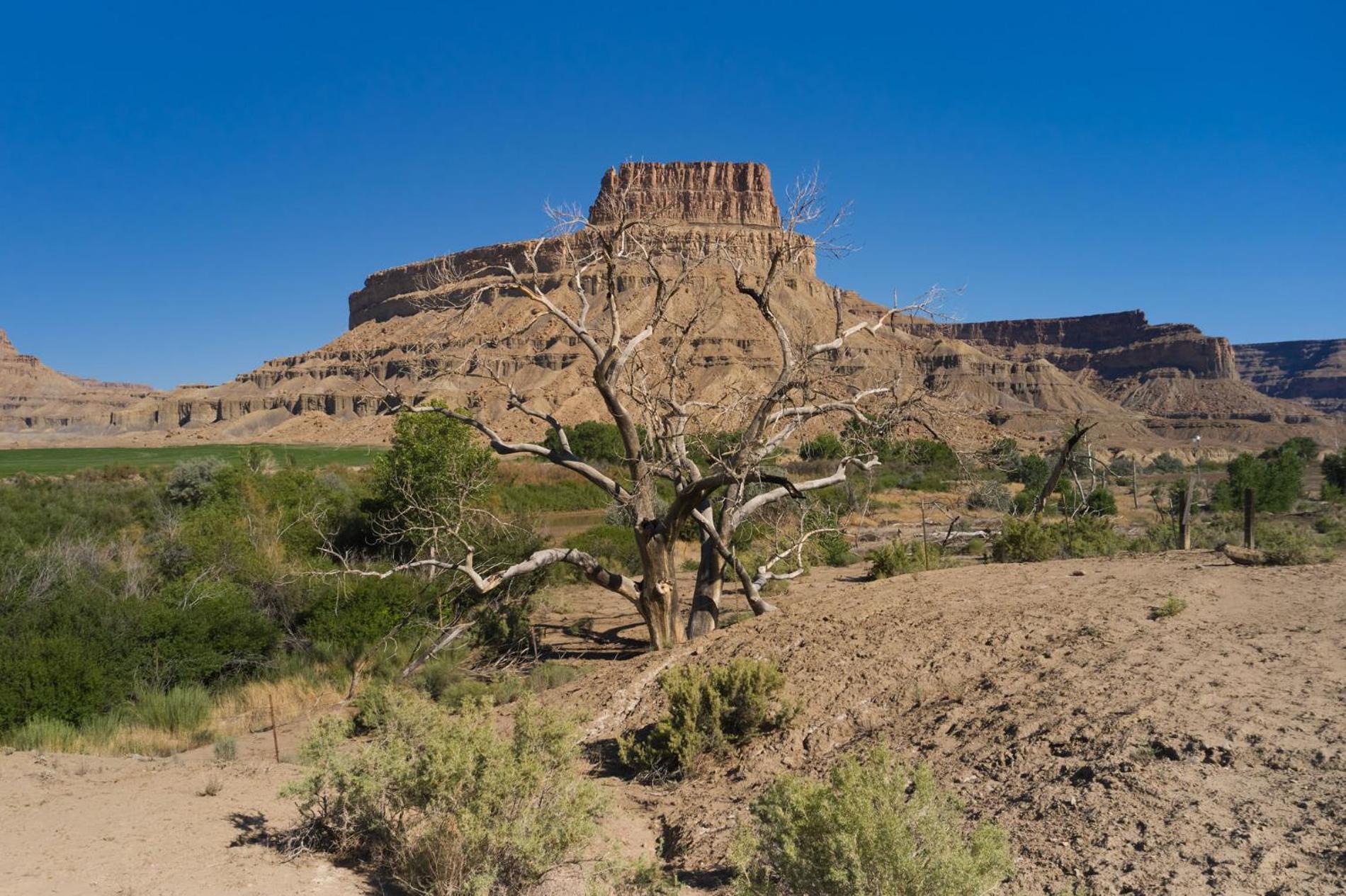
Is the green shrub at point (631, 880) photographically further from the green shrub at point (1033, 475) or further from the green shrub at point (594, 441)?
the green shrub at point (594, 441)

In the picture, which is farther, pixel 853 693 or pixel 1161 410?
pixel 1161 410

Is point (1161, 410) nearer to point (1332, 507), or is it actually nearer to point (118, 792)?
point (1332, 507)

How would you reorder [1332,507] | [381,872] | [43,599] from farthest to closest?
1. [1332,507]
2. [43,599]
3. [381,872]

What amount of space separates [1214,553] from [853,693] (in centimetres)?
741

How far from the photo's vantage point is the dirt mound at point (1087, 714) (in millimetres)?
5020

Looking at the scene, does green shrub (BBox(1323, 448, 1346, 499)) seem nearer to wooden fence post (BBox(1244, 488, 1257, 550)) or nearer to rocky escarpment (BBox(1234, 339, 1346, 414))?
wooden fence post (BBox(1244, 488, 1257, 550))

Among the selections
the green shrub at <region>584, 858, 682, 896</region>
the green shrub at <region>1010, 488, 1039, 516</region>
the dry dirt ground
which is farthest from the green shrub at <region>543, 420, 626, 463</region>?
the green shrub at <region>584, 858, 682, 896</region>

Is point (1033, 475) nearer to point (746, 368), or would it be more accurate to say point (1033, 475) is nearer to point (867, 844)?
point (746, 368)

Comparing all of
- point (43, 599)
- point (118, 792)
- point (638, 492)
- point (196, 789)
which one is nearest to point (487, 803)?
point (196, 789)

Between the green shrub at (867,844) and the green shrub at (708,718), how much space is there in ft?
10.0

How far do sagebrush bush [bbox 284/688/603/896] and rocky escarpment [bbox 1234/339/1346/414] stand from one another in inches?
7401

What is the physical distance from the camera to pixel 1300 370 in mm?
185500

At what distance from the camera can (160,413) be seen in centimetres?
15500

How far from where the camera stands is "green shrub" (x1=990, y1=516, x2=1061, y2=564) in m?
14.5
